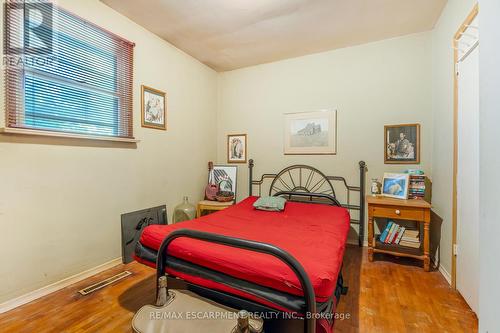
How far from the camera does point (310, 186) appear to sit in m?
3.28

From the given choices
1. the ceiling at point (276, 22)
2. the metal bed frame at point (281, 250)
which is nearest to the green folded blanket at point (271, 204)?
the metal bed frame at point (281, 250)

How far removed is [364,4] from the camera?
2.19 metres

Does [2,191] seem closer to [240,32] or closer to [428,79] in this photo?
[240,32]

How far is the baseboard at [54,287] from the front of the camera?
1.70 meters

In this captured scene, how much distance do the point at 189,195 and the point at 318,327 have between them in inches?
102

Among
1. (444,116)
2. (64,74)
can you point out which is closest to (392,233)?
(444,116)

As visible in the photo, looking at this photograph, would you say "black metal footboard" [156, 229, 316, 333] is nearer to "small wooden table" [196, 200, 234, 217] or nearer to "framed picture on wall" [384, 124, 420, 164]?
"small wooden table" [196, 200, 234, 217]

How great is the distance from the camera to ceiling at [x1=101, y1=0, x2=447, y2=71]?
2.21m

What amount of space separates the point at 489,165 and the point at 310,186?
2.51 metres

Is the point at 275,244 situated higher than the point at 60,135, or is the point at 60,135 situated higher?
the point at 60,135

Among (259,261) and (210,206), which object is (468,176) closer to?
(259,261)

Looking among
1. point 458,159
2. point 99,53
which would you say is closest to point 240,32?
point 99,53

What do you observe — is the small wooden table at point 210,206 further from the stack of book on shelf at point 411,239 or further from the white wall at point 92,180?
the stack of book on shelf at point 411,239

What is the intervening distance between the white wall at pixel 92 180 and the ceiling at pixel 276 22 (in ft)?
1.13
